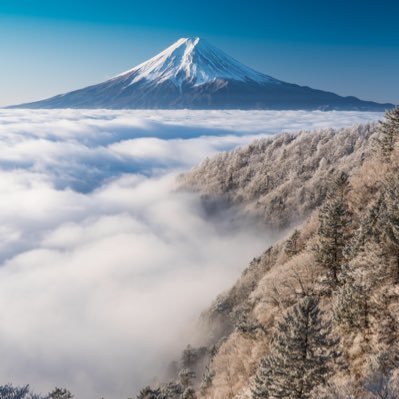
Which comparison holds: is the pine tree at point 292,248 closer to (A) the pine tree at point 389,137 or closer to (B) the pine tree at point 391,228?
(A) the pine tree at point 389,137

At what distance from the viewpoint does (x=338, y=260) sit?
3641cm

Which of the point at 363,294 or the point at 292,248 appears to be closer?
the point at 363,294

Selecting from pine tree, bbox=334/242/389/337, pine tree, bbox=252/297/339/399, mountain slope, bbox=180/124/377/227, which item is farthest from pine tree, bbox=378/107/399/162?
mountain slope, bbox=180/124/377/227

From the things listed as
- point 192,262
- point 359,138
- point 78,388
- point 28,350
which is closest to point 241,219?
point 192,262

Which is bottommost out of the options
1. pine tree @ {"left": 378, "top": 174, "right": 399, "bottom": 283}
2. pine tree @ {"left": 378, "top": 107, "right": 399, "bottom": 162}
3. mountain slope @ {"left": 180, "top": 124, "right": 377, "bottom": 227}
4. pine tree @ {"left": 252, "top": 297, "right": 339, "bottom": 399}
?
mountain slope @ {"left": 180, "top": 124, "right": 377, "bottom": 227}

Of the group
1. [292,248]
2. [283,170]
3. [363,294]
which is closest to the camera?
[363,294]

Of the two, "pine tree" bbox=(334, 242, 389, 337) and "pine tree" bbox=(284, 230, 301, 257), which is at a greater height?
"pine tree" bbox=(334, 242, 389, 337)

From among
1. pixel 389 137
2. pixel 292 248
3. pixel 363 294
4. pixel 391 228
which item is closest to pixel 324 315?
pixel 363 294

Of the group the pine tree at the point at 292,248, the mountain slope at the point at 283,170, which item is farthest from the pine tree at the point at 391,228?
the mountain slope at the point at 283,170

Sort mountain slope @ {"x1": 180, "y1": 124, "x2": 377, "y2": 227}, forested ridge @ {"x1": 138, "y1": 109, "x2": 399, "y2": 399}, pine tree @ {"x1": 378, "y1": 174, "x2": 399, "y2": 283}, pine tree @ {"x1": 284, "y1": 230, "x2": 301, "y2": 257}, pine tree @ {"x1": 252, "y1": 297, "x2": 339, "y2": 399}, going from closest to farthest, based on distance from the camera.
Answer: pine tree @ {"x1": 252, "y1": 297, "x2": 339, "y2": 399} → forested ridge @ {"x1": 138, "y1": 109, "x2": 399, "y2": 399} → pine tree @ {"x1": 378, "y1": 174, "x2": 399, "y2": 283} → pine tree @ {"x1": 284, "y1": 230, "x2": 301, "y2": 257} → mountain slope @ {"x1": 180, "y1": 124, "x2": 377, "y2": 227}

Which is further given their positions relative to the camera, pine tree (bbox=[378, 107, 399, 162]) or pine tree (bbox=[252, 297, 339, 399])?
pine tree (bbox=[378, 107, 399, 162])

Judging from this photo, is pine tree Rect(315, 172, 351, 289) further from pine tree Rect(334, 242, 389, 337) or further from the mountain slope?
the mountain slope

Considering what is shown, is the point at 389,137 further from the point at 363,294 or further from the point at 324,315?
the point at 363,294

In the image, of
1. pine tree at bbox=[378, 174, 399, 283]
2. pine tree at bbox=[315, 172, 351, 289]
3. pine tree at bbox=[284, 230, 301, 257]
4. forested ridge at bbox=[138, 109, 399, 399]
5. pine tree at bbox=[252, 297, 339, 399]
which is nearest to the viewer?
pine tree at bbox=[252, 297, 339, 399]
